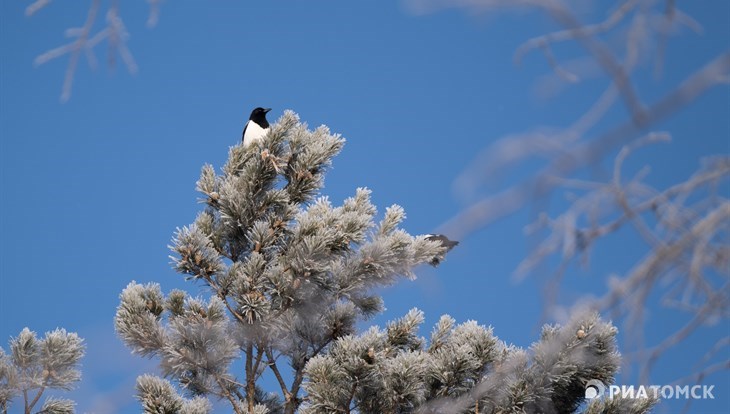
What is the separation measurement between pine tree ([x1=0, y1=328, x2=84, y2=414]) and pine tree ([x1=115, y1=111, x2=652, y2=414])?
0.80 feet

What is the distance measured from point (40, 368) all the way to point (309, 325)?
3.78ft

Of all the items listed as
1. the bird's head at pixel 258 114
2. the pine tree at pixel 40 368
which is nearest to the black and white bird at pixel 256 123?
the bird's head at pixel 258 114

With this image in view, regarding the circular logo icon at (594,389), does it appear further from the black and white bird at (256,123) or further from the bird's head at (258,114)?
the bird's head at (258,114)

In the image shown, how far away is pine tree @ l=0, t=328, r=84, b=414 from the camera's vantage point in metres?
3.84

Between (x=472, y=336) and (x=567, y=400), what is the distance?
0.48m

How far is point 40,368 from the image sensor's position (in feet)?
12.8

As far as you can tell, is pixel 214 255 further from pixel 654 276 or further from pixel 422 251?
pixel 654 276

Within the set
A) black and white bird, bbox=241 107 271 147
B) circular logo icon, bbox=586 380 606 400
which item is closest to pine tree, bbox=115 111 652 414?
circular logo icon, bbox=586 380 606 400

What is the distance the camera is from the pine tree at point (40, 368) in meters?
3.84

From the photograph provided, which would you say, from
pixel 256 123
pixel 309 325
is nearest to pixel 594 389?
pixel 309 325

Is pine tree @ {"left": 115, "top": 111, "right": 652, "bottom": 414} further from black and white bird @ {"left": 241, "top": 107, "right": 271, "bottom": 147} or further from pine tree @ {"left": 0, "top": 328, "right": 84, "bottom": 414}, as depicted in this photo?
black and white bird @ {"left": 241, "top": 107, "right": 271, "bottom": 147}

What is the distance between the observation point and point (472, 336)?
401 cm

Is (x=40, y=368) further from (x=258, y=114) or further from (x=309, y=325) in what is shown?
(x=258, y=114)

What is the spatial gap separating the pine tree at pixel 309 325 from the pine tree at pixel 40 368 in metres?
0.24
